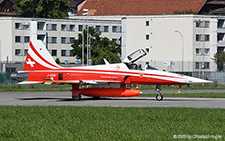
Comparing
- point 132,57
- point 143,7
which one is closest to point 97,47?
point 143,7

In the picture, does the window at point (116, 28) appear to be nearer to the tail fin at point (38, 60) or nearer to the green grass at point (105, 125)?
the tail fin at point (38, 60)

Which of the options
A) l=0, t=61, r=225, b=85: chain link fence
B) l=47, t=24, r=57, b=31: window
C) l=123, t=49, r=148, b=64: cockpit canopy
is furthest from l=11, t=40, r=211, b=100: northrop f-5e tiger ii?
l=47, t=24, r=57, b=31: window

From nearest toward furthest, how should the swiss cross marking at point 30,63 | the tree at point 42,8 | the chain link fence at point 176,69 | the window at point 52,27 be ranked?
the swiss cross marking at point 30,63 → the chain link fence at point 176,69 → the window at point 52,27 → the tree at point 42,8

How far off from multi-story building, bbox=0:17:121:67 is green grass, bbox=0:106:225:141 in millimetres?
75357

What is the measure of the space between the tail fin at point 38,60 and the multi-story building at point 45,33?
6060cm

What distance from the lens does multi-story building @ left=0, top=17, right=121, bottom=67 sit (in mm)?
97812

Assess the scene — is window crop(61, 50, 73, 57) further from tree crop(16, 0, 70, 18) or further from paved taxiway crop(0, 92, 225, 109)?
paved taxiway crop(0, 92, 225, 109)

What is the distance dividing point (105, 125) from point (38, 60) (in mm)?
17591

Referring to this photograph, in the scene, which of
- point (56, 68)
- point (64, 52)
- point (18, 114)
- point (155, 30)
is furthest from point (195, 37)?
point (18, 114)

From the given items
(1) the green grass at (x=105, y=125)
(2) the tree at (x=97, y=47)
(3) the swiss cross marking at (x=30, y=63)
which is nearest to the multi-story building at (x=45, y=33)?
(2) the tree at (x=97, y=47)

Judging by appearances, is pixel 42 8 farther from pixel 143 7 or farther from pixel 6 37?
pixel 143 7

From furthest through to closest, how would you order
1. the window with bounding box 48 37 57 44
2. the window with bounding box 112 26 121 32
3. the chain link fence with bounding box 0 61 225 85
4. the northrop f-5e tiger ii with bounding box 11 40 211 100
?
1. the window with bounding box 112 26 121 32
2. the window with bounding box 48 37 57 44
3. the chain link fence with bounding box 0 61 225 85
4. the northrop f-5e tiger ii with bounding box 11 40 211 100

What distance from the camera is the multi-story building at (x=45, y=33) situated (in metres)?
97.8

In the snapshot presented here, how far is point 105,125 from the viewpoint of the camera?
15062 mm
